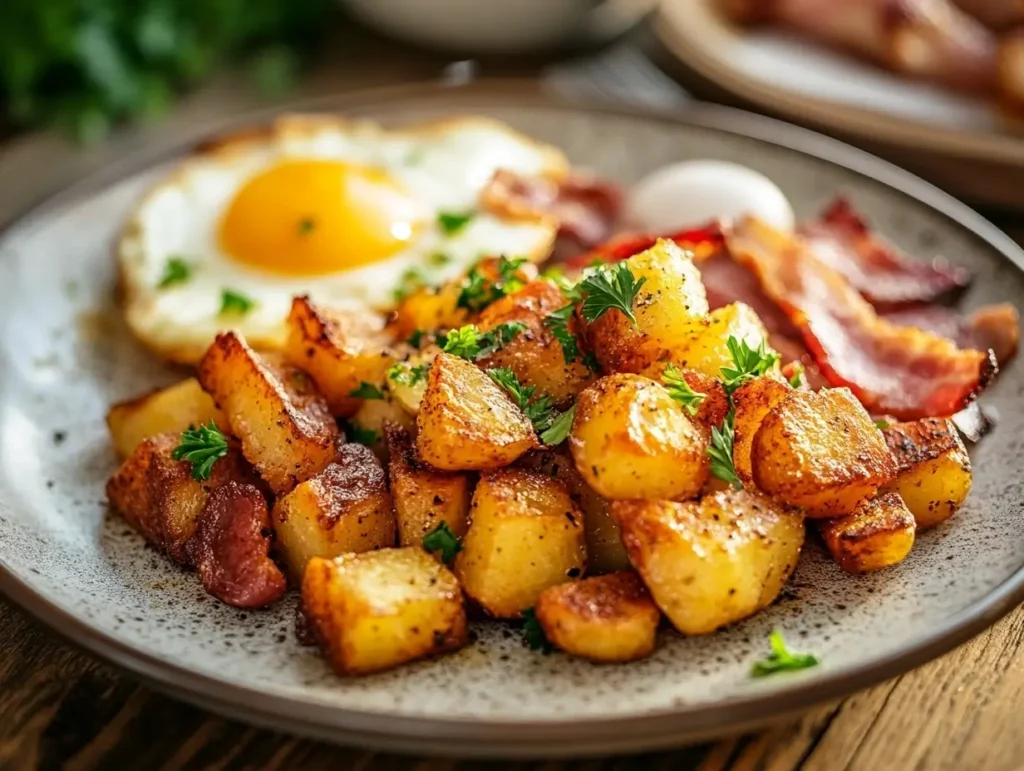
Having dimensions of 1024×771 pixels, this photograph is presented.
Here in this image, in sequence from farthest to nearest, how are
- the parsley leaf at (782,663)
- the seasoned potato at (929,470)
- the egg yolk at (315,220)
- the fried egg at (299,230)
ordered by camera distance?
the egg yolk at (315,220), the fried egg at (299,230), the seasoned potato at (929,470), the parsley leaf at (782,663)

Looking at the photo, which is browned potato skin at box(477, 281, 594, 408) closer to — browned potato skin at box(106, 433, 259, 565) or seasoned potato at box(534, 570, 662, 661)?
seasoned potato at box(534, 570, 662, 661)

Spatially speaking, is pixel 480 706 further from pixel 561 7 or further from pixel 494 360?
pixel 561 7

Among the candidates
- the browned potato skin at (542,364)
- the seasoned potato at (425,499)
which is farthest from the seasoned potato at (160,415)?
the browned potato skin at (542,364)

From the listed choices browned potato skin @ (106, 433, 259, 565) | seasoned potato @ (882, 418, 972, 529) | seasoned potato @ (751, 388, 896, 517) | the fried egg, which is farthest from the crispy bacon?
browned potato skin @ (106, 433, 259, 565)

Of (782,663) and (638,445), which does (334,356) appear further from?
(782,663)

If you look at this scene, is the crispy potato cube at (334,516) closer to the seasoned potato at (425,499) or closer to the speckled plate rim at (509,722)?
the seasoned potato at (425,499)
